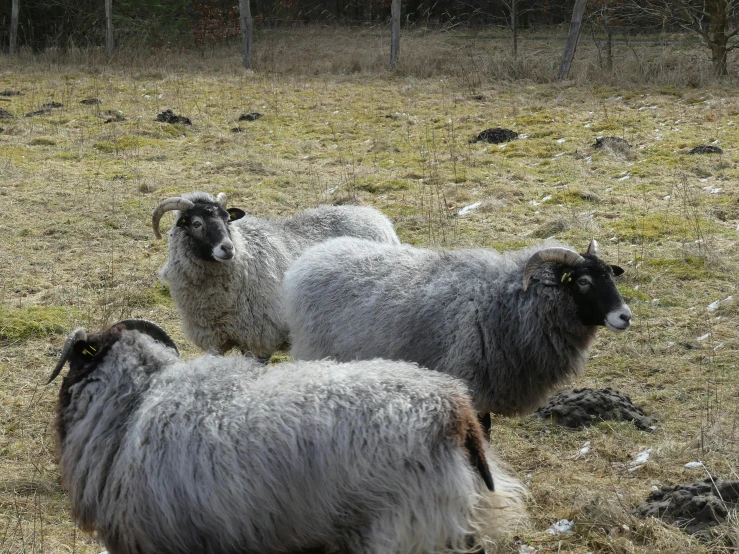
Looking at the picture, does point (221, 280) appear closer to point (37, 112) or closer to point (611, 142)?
point (611, 142)

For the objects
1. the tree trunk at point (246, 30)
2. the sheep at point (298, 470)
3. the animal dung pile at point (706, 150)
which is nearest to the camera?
the sheep at point (298, 470)

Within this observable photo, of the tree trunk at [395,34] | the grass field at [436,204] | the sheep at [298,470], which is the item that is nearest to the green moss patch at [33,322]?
the grass field at [436,204]

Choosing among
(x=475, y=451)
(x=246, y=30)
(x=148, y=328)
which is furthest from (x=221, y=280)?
(x=246, y=30)

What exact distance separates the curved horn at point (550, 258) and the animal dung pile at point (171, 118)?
11.9 metres

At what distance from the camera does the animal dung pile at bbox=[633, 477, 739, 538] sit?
461 centimetres

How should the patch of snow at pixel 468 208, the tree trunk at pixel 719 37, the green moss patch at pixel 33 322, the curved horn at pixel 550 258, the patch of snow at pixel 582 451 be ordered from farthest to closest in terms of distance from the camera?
the tree trunk at pixel 719 37 → the patch of snow at pixel 468 208 → the green moss patch at pixel 33 322 → the curved horn at pixel 550 258 → the patch of snow at pixel 582 451

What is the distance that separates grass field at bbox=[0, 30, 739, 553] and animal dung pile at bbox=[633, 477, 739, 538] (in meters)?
0.13

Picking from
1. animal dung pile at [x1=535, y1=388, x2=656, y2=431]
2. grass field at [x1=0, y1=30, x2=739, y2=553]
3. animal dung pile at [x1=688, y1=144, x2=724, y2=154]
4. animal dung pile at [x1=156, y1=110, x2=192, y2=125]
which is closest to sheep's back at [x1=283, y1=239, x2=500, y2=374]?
grass field at [x1=0, y1=30, x2=739, y2=553]

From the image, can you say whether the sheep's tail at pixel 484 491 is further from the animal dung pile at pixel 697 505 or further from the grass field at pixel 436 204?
the animal dung pile at pixel 697 505

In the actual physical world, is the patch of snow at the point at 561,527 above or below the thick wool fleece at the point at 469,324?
below

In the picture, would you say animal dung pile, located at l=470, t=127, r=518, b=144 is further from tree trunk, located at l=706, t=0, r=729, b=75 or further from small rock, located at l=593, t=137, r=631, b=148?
tree trunk, located at l=706, t=0, r=729, b=75

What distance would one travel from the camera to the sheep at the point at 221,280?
7777mm

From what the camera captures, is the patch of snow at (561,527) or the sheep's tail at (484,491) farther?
the patch of snow at (561,527)

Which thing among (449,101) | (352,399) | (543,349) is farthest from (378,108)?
(352,399)
